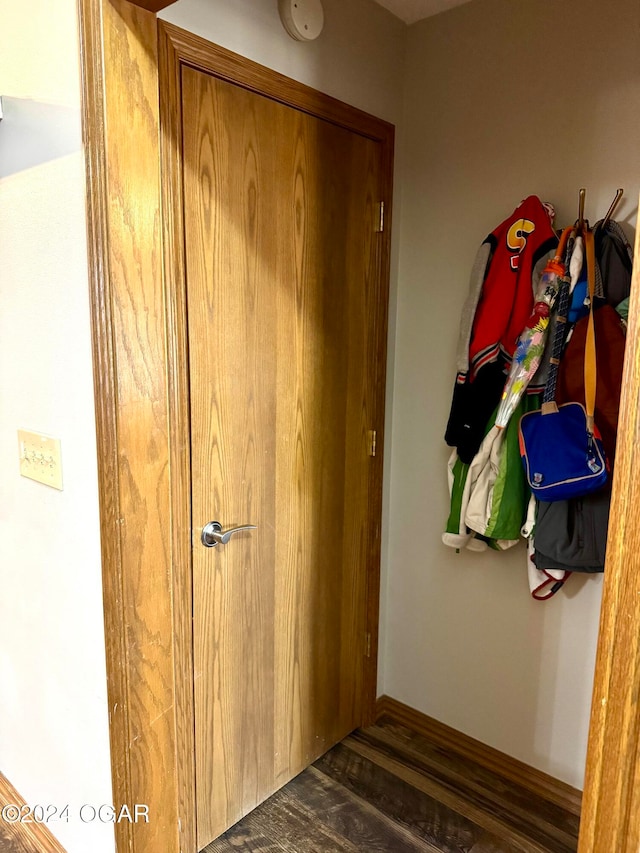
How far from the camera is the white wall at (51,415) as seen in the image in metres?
1.21

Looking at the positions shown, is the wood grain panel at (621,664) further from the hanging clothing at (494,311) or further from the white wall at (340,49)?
the white wall at (340,49)

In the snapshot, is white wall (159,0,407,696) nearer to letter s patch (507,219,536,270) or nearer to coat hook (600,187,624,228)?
letter s patch (507,219,536,270)

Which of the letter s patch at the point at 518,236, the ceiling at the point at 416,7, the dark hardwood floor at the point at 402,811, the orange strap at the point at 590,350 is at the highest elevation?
the ceiling at the point at 416,7

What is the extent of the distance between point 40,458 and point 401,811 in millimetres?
1500

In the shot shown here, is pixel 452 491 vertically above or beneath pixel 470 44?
beneath

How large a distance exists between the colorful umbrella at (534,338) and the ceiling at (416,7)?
866 millimetres

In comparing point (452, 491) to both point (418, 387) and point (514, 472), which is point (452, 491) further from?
point (418, 387)

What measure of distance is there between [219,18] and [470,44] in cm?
89

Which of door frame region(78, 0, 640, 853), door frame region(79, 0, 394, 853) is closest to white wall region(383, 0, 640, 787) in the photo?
door frame region(79, 0, 394, 853)

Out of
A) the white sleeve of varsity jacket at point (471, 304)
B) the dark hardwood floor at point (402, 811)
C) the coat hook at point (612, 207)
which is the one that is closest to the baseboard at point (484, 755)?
the dark hardwood floor at point (402, 811)

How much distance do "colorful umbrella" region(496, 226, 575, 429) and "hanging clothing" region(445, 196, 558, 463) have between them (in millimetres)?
46

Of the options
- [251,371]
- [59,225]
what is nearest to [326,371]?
[251,371]

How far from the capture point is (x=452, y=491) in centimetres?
191

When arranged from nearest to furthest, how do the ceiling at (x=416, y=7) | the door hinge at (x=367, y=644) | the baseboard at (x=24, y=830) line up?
the baseboard at (x=24, y=830), the ceiling at (x=416, y=7), the door hinge at (x=367, y=644)
